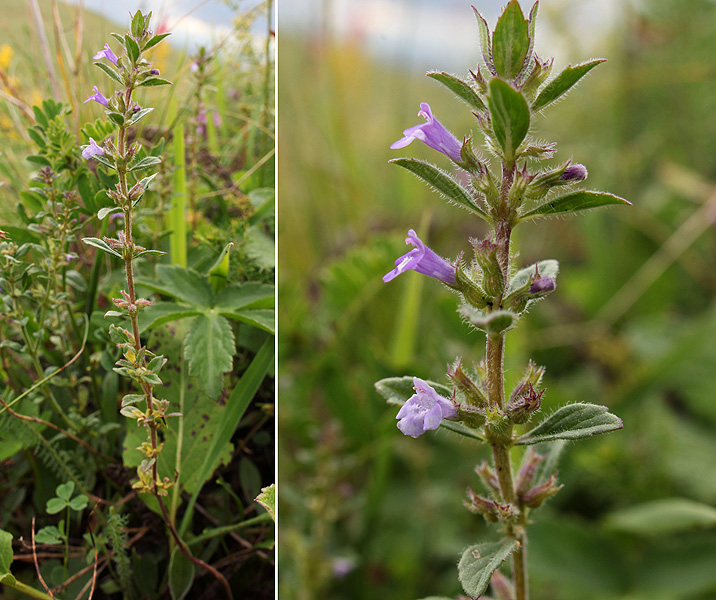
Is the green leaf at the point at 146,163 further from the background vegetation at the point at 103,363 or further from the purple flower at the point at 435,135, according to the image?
the purple flower at the point at 435,135

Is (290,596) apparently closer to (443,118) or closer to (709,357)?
(709,357)

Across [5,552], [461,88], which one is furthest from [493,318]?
[5,552]

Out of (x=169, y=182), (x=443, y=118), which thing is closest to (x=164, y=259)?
(x=169, y=182)

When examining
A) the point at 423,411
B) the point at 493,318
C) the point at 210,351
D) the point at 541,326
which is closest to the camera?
the point at 493,318

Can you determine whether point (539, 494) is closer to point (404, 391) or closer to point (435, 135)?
point (404, 391)

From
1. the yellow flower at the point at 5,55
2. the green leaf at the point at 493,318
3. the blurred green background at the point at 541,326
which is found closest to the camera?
the green leaf at the point at 493,318

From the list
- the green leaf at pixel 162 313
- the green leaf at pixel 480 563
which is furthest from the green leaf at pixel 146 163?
the green leaf at pixel 480 563
